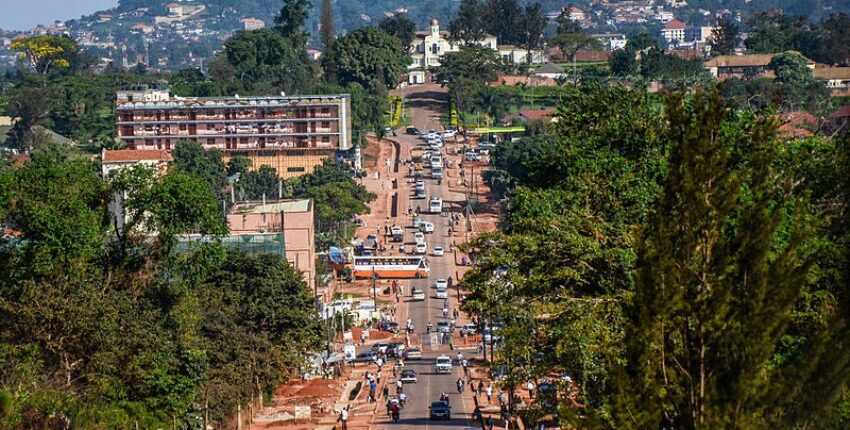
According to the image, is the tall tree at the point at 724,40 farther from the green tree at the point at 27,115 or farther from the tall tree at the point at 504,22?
the green tree at the point at 27,115

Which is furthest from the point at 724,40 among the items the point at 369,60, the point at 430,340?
the point at 430,340

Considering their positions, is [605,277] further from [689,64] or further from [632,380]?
[689,64]

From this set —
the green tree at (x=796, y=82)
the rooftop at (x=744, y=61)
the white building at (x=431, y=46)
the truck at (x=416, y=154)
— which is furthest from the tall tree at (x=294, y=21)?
the green tree at (x=796, y=82)

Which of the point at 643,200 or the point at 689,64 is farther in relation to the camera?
the point at 689,64

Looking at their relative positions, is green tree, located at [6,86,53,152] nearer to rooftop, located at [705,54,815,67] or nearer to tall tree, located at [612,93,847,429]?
rooftop, located at [705,54,815,67]

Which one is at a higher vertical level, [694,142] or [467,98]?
[694,142]

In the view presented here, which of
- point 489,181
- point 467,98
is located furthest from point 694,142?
point 467,98

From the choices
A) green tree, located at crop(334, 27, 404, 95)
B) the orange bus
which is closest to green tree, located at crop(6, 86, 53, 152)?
green tree, located at crop(334, 27, 404, 95)
